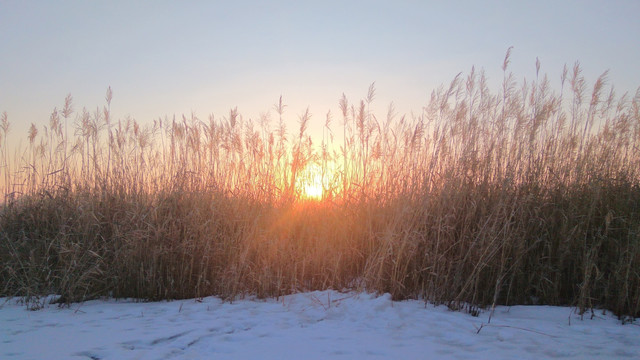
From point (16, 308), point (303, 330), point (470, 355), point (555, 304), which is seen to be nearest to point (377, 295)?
point (303, 330)

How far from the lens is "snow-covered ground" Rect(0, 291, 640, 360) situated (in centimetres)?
221

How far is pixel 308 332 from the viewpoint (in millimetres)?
2559

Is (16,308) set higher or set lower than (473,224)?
lower

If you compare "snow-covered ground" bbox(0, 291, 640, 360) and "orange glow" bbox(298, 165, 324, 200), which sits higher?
"orange glow" bbox(298, 165, 324, 200)

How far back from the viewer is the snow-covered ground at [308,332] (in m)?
2.21

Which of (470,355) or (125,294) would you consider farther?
(125,294)

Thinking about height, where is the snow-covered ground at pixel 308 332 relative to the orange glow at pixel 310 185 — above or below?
below

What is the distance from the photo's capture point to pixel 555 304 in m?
3.20

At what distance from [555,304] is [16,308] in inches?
171

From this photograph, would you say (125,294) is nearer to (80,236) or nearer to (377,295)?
(80,236)

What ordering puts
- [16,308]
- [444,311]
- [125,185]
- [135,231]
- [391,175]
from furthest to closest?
[125,185] < [391,175] < [135,231] < [16,308] < [444,311]

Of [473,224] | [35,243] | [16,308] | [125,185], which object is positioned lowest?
[16,308]

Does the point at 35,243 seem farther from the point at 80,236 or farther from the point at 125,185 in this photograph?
the point at 125,185

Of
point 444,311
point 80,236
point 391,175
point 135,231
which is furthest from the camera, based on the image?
point 391,175
